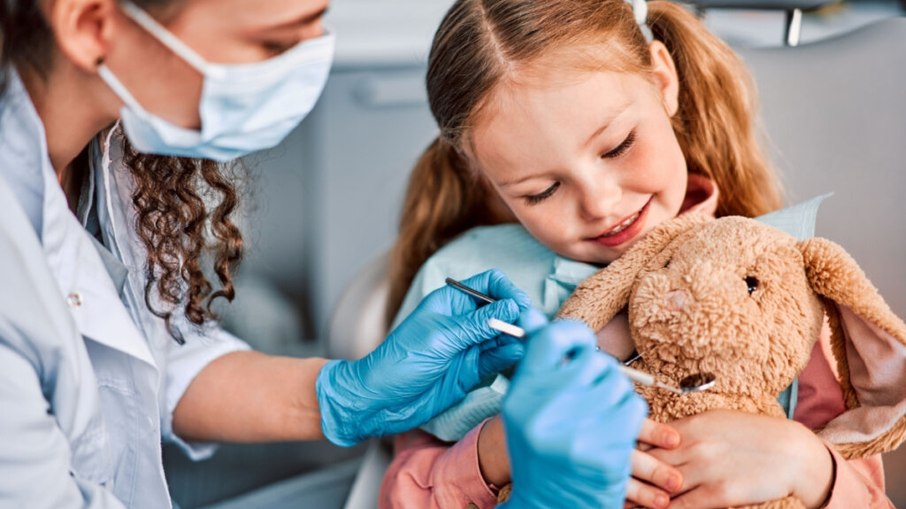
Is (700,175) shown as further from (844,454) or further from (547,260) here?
(844,454)

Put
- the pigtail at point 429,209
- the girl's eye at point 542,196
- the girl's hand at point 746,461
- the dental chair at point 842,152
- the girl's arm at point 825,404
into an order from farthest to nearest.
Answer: the pigtail at point 429,209 → the dental chair at point 842,152 → the girl's eye at point 542,196 → the girl's arm at point 825,404 → the girl's hand at point 746,461

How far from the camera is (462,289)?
3.70 ft

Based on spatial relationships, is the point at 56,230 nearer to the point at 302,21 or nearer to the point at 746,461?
the point at 302,21

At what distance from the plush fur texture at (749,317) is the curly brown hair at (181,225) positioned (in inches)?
22.9

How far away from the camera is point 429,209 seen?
146 cm

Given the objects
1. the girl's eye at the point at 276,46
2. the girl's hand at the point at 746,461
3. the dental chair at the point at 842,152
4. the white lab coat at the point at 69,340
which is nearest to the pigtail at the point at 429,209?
the dental chair at the point at 842,152

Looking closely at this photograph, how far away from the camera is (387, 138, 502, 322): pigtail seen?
4.72 ft

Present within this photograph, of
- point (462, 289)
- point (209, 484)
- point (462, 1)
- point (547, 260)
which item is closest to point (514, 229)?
point (547, 260)

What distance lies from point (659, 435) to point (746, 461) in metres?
0.09

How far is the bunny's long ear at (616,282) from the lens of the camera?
100 cm

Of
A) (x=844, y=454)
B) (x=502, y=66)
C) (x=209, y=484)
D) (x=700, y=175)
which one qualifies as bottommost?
(x=209, y=484)

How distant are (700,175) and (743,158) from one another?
0.07m

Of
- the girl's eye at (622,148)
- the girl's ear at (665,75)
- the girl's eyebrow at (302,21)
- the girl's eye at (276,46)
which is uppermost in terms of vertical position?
the girl's eyebrow at (302,21)

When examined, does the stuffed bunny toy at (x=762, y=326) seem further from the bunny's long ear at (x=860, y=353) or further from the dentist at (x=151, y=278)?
the dentist at (x=151, y=278)
